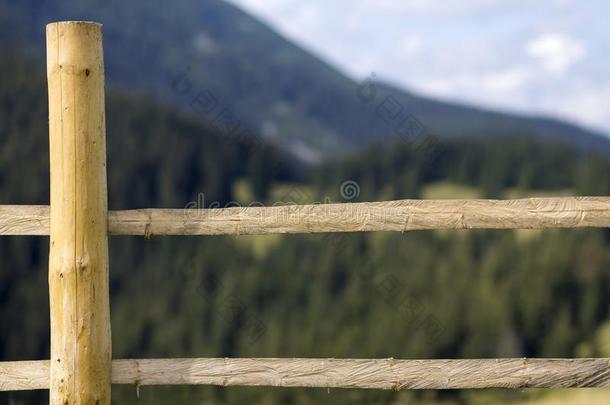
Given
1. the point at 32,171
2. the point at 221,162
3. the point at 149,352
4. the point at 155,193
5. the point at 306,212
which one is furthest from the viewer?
the point at 221,162

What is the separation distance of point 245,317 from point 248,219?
66.0 meters

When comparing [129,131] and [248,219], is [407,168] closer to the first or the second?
[129,131]

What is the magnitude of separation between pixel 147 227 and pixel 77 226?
0.45 metres

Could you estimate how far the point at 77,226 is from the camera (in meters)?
5.10

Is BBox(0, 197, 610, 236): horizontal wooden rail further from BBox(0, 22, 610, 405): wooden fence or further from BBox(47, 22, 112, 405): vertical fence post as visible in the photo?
BBox(47, 22, 112, 405): vertical fence post

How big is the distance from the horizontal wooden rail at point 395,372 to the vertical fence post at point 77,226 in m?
0.23

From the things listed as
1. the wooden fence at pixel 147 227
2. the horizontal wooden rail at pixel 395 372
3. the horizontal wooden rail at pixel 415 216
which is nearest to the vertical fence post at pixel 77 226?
the wooden fence at pixel 147 227

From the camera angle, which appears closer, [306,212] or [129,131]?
[306,212]

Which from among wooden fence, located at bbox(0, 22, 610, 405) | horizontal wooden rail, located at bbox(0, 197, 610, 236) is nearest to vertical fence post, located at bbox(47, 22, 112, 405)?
wooden fence, located at bbox(0, 22, 610, 405)

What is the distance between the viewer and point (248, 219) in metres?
5.11

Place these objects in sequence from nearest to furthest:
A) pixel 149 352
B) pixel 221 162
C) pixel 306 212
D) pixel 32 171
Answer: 1. pixel 306 212
2. pixel 149 352
3. pixel 32 171
4. pixel 221 162

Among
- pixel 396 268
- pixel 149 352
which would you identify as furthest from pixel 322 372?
pixel 396 268

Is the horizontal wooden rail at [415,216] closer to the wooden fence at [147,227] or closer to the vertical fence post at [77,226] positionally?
the wooden fence at [147,227]

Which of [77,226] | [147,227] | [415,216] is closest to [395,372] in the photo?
[415,216]
